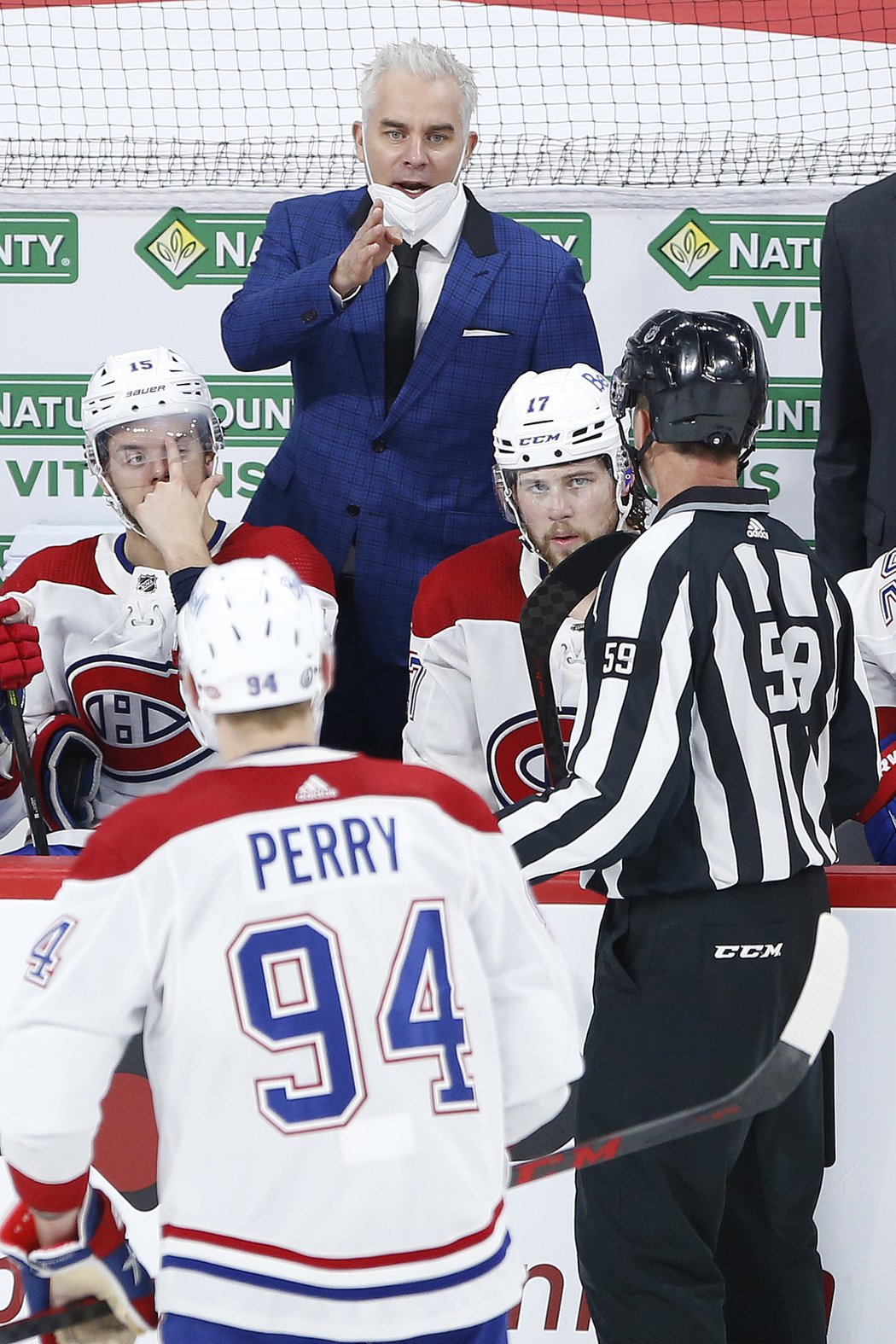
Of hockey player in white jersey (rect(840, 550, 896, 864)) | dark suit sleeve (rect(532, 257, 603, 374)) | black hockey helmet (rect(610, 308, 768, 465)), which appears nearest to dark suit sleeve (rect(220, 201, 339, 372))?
dark suit sleeve (rect(532, 257, 603, 374))

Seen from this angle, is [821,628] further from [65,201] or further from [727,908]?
[65,201]

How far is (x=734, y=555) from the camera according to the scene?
1.85 m

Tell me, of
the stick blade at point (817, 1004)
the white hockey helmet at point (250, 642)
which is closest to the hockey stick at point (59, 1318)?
the white hockey helmet at point (250, 642)

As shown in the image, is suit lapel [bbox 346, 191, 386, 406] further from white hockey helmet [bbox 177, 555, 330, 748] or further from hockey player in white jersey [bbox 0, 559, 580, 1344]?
hockey player in white jersey [bbox 0, 559, 580, 1344]

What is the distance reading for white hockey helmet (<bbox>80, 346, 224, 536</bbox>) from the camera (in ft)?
9.08

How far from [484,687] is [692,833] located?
86cm

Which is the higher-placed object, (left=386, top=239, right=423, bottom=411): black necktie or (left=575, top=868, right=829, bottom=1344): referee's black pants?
(left=386, top=239, right=423, bottom=411): black necktie

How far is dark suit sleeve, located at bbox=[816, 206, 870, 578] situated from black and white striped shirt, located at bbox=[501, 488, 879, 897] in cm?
147

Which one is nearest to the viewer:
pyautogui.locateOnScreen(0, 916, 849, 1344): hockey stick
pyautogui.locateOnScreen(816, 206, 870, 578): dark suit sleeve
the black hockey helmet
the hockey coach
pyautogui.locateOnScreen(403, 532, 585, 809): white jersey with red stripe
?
pyautogui.locateOnScreen(0, 916, 849, 1344): hockey stick

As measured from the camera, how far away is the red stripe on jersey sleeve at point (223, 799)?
1.33 metres

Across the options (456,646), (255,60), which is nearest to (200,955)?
(456,646)

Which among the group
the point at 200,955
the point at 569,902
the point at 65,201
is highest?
the point at 65,201

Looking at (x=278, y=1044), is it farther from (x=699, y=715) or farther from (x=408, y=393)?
(x=408, y=393)

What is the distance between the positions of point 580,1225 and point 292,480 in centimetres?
159
